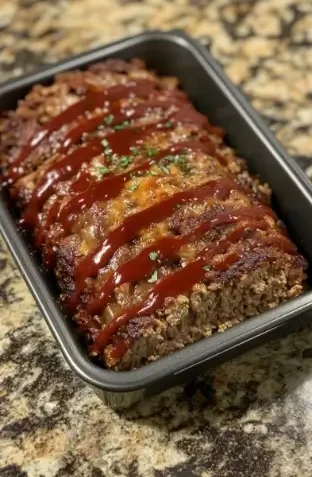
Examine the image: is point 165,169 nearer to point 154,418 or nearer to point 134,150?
point 134,150

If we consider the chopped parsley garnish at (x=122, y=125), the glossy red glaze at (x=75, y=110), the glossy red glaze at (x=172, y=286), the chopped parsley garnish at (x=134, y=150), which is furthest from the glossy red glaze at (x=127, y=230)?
the glossy red glaze at (x=75, y=110)

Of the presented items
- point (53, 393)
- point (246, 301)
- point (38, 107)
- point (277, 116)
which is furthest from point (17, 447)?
point (277, 116)

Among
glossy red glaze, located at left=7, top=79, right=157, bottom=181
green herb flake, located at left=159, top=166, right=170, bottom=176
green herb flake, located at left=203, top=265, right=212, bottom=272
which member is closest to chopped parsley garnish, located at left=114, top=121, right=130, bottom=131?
glossy red glaze, located at left=7, top=79, right=157, bottom=181

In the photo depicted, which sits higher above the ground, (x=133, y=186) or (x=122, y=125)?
(x=122, y=125)

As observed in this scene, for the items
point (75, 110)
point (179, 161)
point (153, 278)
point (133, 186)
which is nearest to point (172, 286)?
point (153, 278)

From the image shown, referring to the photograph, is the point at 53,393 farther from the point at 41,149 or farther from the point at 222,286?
the point at 41,149

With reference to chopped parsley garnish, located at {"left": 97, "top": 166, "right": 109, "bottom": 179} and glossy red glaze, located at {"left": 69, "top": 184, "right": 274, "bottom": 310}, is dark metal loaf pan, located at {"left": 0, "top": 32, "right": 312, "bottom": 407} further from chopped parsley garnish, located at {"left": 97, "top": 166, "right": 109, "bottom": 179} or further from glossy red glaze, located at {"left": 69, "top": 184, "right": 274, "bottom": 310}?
chopped parsley garnish, located at {"left": 97, "top": 166, "right": 109, "bottom": 179}
